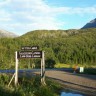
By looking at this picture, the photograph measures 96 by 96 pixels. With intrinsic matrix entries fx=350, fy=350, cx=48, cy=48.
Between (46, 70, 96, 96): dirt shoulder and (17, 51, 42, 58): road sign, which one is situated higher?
(17, 51, 42, 58): road sign

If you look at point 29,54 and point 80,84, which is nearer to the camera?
point 29,54

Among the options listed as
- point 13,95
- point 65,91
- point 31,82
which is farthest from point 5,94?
point 65,91

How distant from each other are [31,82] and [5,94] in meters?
5.83

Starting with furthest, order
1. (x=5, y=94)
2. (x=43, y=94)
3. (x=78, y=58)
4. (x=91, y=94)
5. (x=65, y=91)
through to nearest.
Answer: (x=78, y=58)
(x=65, y=91)
(x=91, y=94)
(x=43, y=94)
(x=5, y=94)

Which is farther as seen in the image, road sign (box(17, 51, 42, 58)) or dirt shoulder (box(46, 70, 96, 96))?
road sign (box(17, 51, 42, 58))

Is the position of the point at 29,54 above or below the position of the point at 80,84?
above

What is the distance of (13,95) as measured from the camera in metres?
13.4

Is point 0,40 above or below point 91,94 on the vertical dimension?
above

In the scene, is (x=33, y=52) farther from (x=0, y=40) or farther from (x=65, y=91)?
(x=0, y=40)

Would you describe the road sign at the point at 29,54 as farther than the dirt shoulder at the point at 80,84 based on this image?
Yes

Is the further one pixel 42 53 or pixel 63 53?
pixel 63 53

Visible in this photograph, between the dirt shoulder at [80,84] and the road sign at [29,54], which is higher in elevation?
the road sign at [29,54]

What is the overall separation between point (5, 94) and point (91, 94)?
6421 millimetres

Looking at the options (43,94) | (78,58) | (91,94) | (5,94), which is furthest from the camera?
(78,58)
